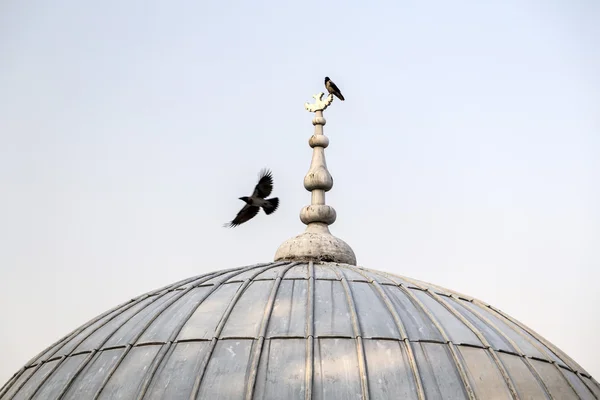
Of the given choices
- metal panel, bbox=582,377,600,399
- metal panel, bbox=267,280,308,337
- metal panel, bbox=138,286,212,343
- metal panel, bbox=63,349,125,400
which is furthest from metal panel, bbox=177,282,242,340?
metal panel, bbox=582,377,600,399

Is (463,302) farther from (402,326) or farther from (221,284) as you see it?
(221,284)

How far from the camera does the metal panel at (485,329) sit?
19.7 m

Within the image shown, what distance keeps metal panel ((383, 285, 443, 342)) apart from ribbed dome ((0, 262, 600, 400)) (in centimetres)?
3

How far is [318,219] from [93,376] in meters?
7.83

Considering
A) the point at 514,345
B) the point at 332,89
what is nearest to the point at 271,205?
the point at 332,89

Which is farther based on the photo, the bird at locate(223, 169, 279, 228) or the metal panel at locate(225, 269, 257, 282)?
the bird at locate(223, 169, 279, 228)

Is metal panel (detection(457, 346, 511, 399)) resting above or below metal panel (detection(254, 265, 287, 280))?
below

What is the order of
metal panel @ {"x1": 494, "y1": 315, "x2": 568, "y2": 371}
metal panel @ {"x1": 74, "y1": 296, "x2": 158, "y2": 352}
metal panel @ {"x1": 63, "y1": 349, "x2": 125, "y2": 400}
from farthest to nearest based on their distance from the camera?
1. metal panel @ {"x1": 494, "y1": 315, "x2": 568, "y2": 371}
2. metal panel @ {"x1": 74, "y1": 296, "x2": 158, "y2": 352}
3. metal panel @ {"x1": 63, "y1": 349, "x2": 125, "y2": 400}

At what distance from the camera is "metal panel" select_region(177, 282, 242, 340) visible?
18.9 m

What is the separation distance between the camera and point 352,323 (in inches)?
740

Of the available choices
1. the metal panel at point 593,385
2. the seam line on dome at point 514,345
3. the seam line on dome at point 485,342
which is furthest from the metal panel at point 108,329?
the metal panel at point 593,385

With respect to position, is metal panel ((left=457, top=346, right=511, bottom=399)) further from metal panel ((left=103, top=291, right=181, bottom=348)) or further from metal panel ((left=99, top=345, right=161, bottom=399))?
metal panel ((left=103, top=291, right=181, bottom=348))

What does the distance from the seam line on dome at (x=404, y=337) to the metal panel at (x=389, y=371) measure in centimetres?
5

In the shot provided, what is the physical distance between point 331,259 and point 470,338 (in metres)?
4.91
